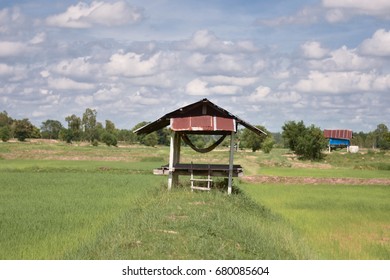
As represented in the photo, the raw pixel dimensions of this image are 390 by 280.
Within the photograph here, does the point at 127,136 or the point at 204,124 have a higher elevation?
the point at 127,136

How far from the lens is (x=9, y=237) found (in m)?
10.8

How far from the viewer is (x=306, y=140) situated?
178ft

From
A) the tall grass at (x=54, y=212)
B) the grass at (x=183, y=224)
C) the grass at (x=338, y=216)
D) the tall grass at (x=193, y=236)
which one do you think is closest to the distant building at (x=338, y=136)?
the grass at (x=338, y=216)

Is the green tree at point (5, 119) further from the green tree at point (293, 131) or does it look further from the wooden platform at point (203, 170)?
the wooden platform at point (203, 170)

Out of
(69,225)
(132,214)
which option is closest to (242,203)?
(132,214)

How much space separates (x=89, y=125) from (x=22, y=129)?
17589mm

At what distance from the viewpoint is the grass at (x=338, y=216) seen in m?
11.3

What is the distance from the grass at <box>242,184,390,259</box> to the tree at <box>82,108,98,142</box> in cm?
8343

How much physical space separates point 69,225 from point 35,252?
3033mm

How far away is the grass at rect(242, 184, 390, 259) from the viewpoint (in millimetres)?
11336

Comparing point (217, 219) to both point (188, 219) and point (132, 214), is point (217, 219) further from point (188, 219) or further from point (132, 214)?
point (132, 214)

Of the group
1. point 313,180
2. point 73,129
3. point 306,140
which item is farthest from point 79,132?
point 313,180

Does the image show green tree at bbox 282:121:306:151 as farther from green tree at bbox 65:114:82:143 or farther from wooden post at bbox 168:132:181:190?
green tree at bbox 65:114:82:143

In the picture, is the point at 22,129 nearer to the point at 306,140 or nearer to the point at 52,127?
the point at 52,127
